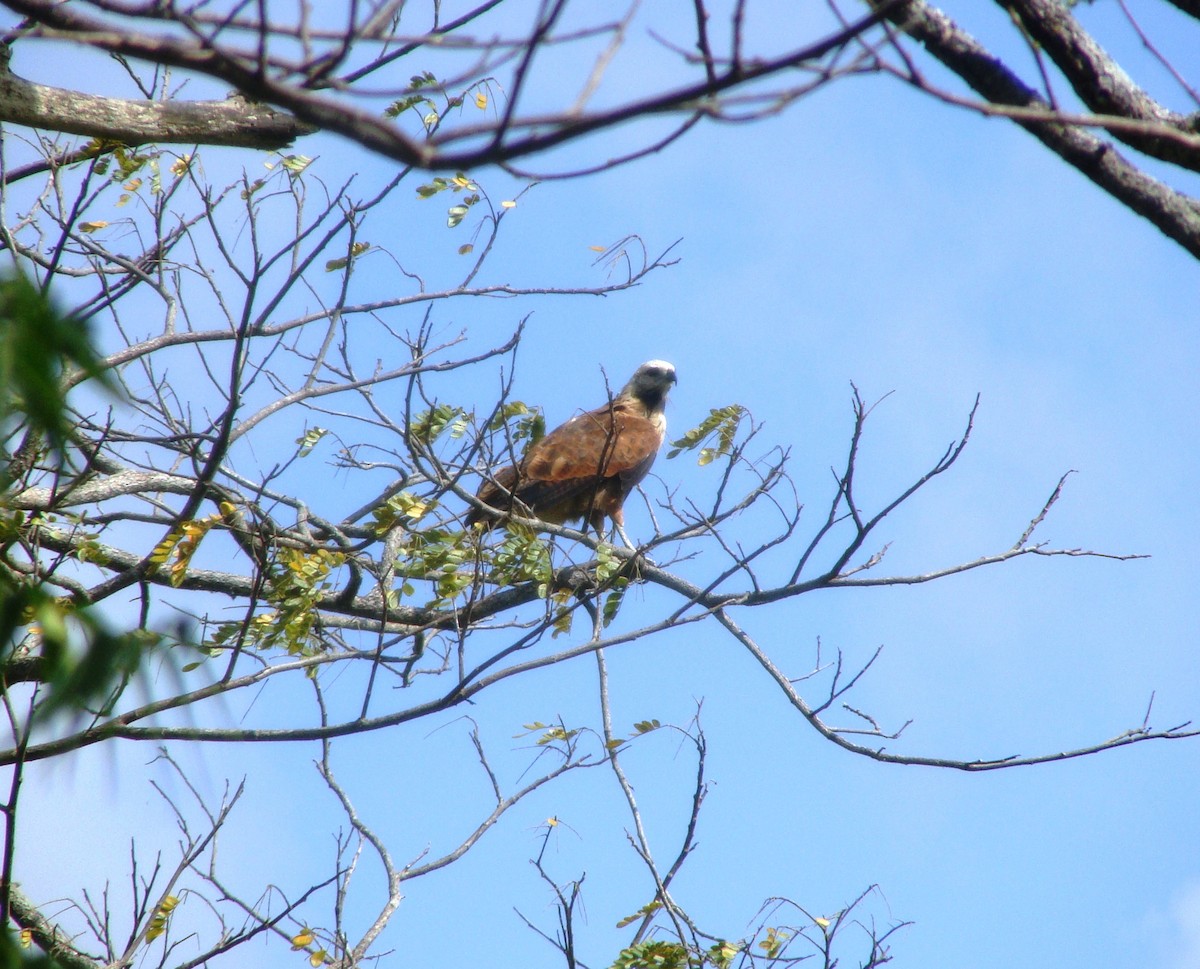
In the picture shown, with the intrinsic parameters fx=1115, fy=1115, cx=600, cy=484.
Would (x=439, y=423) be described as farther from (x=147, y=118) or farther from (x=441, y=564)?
(x=147, y=118)

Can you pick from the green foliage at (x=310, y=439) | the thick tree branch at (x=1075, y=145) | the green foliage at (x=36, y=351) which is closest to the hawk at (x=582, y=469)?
the green foliage at (x=310, y=439)

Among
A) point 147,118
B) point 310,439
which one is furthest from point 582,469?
point 147,118

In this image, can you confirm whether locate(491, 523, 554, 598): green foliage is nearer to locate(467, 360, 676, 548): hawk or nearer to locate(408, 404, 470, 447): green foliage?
locate(408, 404, 470, 447): green foliage

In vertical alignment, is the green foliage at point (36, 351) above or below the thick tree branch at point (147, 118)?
below

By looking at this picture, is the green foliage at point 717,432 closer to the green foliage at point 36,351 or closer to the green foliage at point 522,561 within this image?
the green foliage at point 522,561

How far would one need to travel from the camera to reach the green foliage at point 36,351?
3.78 ft

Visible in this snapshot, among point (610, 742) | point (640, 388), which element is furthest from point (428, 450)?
point (640, 388)

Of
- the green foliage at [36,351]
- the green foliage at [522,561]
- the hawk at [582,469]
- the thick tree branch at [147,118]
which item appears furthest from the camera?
the hawk at [582,469]

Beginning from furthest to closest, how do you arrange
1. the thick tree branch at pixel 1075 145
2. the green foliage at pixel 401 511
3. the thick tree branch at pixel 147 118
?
the green foliage at pixel 401 511, the thick tree branch at pixel 147 118, the thick tree branch at pixel 1075 145

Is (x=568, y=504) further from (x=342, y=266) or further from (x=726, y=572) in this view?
(x=726, y=572)

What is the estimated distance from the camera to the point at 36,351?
117 centimetres

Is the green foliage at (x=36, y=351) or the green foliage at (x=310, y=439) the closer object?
the green foliage at (x=36, y=351)

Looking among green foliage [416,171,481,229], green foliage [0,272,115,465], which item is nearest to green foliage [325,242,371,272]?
green foliage [416,171,481,229]

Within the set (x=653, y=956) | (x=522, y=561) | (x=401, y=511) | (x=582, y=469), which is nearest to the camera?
(x=653, y=956)
